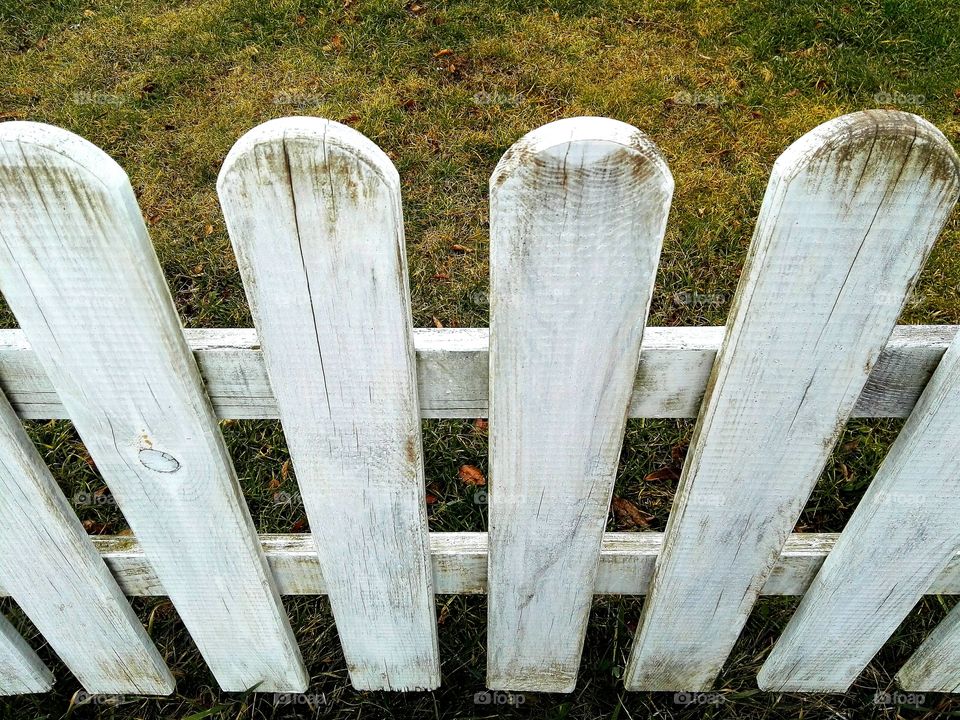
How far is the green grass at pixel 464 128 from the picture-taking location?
206 cm

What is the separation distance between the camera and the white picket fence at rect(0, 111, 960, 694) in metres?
0.96

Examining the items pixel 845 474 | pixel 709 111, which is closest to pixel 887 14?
pixel 709 111

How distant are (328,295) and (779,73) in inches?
148

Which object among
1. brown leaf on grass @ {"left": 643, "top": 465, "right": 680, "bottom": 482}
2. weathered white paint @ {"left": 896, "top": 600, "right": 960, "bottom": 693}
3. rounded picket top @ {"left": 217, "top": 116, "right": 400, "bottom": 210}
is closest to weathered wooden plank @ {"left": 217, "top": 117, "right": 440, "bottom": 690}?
rounded picket top @ {"left": 217, "top": 116, "right": 400, "bottom": 210}

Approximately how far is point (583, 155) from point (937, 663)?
1777mm

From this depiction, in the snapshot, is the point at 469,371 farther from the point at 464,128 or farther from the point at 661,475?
the point at 464,128

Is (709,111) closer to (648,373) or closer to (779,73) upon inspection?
(779,73)

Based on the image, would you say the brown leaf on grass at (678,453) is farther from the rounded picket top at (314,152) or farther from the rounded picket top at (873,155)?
the rounded picket top at (314,152)

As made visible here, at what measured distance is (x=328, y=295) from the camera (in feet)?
3.59

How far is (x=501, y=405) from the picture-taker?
4.10 feet

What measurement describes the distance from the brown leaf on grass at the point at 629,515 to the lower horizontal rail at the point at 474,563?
67 cm

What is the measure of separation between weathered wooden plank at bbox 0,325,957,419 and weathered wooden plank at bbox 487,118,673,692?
0.06m

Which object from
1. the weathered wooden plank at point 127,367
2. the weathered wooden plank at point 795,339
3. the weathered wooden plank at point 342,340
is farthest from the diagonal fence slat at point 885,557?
the weathered wooden plank at point 127,367

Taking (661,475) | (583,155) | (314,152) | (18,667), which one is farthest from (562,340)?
(18,667)
